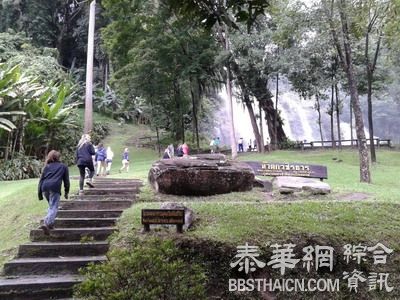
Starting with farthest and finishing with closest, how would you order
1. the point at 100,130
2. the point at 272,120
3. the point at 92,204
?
the point at 100,130
the point at 272,120
the point at 92,204

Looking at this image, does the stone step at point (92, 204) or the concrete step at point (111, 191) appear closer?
the stone step at point (92, 204)

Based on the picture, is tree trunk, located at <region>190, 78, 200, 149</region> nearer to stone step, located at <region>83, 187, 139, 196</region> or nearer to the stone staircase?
stone step, located at <region>83, 187, 139, 196</region>

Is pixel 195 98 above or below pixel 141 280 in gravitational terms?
above

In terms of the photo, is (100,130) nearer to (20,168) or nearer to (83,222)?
(20,168)

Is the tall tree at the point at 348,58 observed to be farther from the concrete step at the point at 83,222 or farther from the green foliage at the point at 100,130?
the green foliage at the point at 100,130

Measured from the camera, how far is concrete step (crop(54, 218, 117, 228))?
26.7ft

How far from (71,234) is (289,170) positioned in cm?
762

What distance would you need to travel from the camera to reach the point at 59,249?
7.02 m

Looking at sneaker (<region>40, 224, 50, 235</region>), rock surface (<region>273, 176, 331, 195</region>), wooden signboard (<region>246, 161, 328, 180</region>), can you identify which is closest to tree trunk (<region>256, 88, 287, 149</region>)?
wooden signboard (<region>246, 161, 328, 180</region>)

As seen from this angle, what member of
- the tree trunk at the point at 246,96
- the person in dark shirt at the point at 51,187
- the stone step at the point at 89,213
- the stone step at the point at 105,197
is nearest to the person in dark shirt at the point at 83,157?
the stone step at the point at 105,197

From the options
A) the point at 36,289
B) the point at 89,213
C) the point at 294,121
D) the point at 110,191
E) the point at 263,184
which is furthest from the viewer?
the point at 294,121

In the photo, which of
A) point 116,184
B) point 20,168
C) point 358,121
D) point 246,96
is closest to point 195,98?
point 246,96

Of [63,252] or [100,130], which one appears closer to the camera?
[63,252]

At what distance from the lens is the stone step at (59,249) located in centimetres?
699
